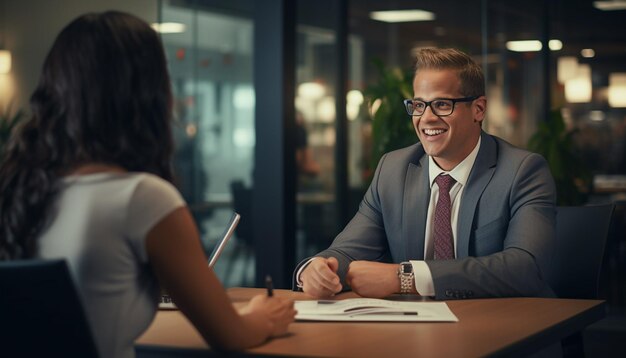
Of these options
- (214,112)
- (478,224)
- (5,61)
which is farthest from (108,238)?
(5,61)

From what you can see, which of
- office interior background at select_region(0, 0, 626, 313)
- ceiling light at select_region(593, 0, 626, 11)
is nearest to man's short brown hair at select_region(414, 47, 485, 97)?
office interior background at select_region(0, 0, 626, 313)

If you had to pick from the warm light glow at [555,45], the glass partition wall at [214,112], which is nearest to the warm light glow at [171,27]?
the glass partition wall at [214,112]

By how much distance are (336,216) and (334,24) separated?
1382mm

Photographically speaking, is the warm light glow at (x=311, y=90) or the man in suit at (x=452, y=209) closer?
the man in suit at (x=452, y=209)

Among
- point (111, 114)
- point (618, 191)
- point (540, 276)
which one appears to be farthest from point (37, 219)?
point (618, 191)

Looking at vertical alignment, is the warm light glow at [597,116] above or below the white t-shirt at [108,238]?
above

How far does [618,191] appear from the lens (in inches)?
273

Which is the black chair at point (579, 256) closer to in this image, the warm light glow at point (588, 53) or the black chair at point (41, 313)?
the black chair at point (41, 313)

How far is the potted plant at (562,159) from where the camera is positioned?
6516 mm

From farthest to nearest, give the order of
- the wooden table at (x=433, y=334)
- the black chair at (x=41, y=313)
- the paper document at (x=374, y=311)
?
the paper document at (x=374, y=311)
the wooden table at (x=433, y=334)
the black chair at (x=41, y=313)

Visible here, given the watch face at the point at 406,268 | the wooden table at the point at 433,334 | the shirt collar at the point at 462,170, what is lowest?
the wooden table at the point at 433,334

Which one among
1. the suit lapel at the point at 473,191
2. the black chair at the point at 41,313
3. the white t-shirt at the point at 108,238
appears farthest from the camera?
the suit lapel at the point at 473,191

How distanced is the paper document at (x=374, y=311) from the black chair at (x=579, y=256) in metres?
0.85

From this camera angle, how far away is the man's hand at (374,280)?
266 centimetres
